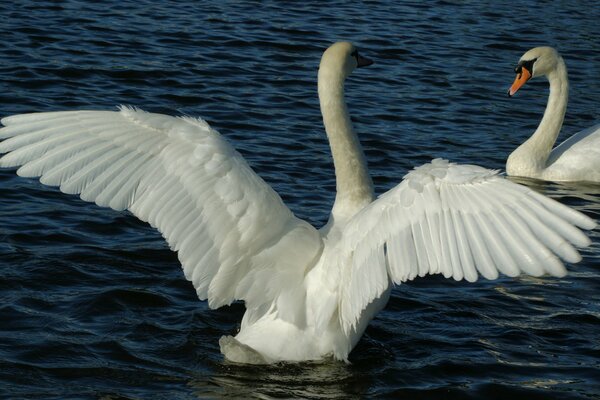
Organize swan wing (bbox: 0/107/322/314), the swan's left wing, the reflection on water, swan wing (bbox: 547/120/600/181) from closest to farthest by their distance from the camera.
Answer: the swan's left wing < swan wing (bbox: 0/107/322/314) < the reflection on water < swan wing (bbox: 547/120/600/181)

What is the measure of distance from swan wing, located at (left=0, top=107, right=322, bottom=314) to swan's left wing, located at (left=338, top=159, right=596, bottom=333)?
511 millimetres

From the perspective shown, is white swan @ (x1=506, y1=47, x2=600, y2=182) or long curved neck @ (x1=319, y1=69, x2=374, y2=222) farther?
white swan @ (x1=506, y1=47, x2=600, y2=182)

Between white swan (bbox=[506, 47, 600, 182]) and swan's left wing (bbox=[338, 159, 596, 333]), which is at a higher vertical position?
white swan (bbox=[506, 47, 600, 182])

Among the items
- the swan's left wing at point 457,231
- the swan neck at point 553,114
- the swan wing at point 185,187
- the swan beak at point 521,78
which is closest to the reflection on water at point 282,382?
the swan wing at point 185,187

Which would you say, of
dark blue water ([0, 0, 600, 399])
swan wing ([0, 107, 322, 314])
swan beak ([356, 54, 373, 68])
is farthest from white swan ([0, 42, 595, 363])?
swan beak ([356, 54, 373, 68])

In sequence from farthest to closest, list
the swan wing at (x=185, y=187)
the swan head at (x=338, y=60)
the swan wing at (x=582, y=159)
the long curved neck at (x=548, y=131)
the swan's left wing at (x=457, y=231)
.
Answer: the long curved neck at (x=548, y=131)
the swan wing at (x=582, y=159)
the swan head at (x=338, y=60)
the swan wing at (x=185, y=187)
the swan's left wing at (x=457, y=231)

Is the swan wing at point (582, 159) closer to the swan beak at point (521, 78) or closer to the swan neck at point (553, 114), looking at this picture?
the swan neck at point (553, 114)

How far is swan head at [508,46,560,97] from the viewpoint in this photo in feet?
40.4

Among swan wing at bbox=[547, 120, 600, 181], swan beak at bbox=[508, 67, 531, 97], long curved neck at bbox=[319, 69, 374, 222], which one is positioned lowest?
long curved neck at bbox=[319, 69, 374, 222]

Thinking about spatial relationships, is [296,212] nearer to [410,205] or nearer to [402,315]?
[402,315]

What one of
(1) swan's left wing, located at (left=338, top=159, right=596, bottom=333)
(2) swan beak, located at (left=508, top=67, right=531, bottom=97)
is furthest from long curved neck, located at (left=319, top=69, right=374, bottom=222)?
(2) swan beak, located at (left=508, top=67, right=531, bottom=97)

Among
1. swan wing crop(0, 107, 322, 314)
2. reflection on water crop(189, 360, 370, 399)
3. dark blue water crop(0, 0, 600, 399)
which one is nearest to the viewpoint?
swan wing crop(0, 107, 322, 314)

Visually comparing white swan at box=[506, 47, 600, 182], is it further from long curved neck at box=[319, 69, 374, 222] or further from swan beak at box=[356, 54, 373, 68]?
long curved neck at box=[319, 69, 374, 222]

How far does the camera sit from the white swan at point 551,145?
443 inches
